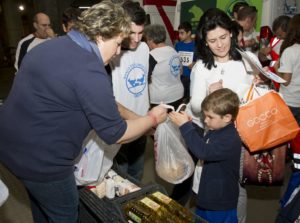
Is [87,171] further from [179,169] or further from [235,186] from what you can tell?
[235,186]

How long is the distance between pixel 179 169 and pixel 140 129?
1.93 feet

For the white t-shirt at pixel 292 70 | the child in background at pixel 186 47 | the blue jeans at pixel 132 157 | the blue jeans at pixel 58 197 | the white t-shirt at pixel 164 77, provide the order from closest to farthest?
1. the blue jeans at pixel 58 197
2. the blue jeans at pixel 132 157
3. the white t-shirt at pixel 292 70
4. the white t-shirt at pixel 164 77
5. the child in background at pixel 186 47

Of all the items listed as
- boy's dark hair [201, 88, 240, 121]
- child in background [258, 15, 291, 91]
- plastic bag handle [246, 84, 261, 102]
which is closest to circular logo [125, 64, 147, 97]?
boy's dark hair [201, 88, 240, 121]

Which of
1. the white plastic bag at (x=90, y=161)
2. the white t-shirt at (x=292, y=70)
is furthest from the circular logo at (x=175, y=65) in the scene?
the white plastic bag at (x=90, y=161)

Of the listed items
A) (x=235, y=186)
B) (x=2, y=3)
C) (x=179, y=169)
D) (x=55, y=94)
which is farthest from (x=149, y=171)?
(x=2, y=3)

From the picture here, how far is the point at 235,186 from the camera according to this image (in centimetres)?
168

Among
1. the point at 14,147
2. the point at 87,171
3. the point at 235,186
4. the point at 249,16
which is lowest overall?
the point at 235,186

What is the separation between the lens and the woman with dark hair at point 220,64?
1765 millimetres

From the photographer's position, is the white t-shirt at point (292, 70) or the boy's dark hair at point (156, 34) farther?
the boy's dark hair at point (156, 34)

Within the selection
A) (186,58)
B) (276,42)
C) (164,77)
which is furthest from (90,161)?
(186,58)

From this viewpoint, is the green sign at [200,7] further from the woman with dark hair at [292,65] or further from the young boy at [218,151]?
the young boy at [218,151]

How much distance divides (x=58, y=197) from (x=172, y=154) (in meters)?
0.73

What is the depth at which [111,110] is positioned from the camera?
122 cm

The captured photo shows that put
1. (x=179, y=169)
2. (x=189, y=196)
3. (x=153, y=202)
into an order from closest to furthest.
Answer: (x=153, y=202)
(x=179, y=169)
(x=189, y=196)
